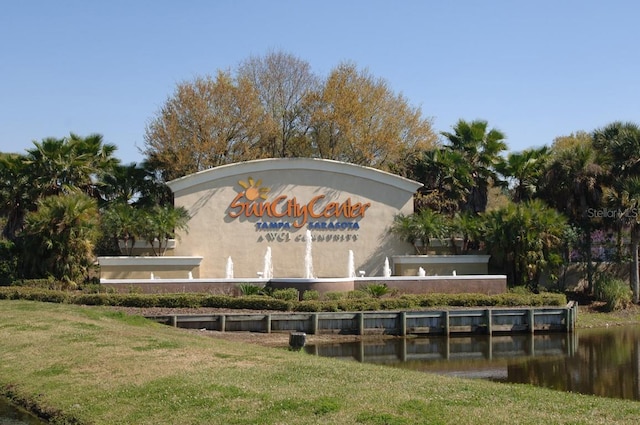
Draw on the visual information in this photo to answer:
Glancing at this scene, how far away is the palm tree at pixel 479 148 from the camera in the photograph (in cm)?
4341

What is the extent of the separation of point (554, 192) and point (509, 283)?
6.25 m

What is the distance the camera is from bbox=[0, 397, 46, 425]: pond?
14.0 metres

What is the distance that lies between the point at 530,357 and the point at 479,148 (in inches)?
832

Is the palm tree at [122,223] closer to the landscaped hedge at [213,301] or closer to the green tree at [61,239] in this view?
the green tree at [61,239]

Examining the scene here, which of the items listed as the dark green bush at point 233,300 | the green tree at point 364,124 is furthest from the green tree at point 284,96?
the dark green bush at point 233,300

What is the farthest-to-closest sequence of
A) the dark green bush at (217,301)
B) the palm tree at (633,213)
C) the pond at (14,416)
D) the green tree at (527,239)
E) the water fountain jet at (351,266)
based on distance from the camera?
the water fountain jet at (351,266) → the palm tree at (633,213) → the green tree at (527,239) → the dark green bush at (217,301) → the pond at (14,416)

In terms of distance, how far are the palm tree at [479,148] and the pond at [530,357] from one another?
1382cm

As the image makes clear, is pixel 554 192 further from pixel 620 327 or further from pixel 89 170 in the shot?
pixel 89 170

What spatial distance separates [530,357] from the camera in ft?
81.3

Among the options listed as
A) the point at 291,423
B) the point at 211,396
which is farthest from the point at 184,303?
the point at 291,423

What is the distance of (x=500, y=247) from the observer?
37562mm

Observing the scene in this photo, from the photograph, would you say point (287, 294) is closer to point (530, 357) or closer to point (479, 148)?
point (530, 357)

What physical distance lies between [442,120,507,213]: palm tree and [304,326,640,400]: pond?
13823 mm

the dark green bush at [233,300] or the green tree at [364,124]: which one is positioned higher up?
the green tree at [364,124]
